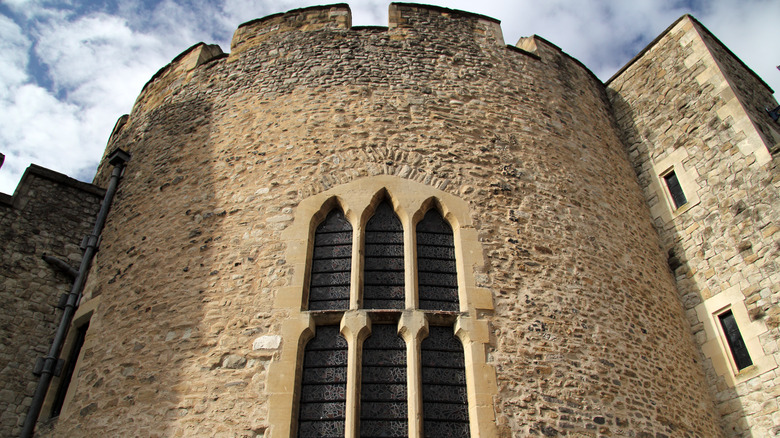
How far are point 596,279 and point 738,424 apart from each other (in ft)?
7.23

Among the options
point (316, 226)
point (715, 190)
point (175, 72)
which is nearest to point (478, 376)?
point (316, 226)

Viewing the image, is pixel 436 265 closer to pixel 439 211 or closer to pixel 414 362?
pixel 439 211

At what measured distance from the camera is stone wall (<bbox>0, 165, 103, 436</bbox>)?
6.71m

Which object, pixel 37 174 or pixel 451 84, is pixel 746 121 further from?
pixel 37 174

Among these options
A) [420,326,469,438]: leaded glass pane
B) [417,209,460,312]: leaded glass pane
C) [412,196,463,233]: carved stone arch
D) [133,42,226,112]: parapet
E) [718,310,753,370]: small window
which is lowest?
[420,326,469,438]: leaded glass pane

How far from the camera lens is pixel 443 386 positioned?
555 centimetres

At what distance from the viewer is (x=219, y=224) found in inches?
270

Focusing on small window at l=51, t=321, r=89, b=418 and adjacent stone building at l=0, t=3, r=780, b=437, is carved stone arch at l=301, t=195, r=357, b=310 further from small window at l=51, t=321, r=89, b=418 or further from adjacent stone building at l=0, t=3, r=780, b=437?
small window at l=51, t=321, r=89, b=418

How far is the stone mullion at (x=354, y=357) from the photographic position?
520cm

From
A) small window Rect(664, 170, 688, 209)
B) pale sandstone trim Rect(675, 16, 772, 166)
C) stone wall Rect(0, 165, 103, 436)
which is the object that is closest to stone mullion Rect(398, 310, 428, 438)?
stone wall Rect(0, 165, 103, 436)

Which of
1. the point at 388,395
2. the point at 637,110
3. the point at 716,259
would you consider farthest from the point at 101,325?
the point at 637,110

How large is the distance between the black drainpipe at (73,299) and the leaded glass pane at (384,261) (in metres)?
3.80

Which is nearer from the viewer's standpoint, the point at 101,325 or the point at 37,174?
the point at 101,325

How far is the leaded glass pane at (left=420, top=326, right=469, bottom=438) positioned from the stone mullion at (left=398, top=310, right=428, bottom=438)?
0.10 meters
